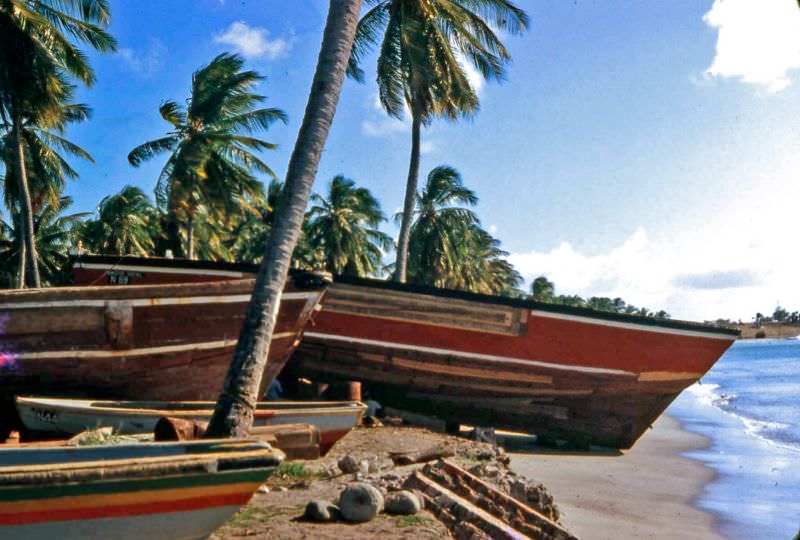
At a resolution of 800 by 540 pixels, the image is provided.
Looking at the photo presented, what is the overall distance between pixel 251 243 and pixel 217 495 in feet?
125

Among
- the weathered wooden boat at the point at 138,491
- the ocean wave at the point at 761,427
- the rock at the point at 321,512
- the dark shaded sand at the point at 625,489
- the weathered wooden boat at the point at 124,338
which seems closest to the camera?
the weathered wooden boat at the point at 138,491

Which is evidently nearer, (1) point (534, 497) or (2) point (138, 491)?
(2) point (138, 491)

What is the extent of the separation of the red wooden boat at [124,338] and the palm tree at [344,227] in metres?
25.7

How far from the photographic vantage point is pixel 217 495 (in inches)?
172

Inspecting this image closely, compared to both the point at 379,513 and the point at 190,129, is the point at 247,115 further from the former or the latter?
the point at 379,513

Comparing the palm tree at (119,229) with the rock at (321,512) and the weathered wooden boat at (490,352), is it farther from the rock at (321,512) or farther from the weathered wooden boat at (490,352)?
the rock at (321,512)

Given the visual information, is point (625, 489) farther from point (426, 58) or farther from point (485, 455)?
point (426, 58)

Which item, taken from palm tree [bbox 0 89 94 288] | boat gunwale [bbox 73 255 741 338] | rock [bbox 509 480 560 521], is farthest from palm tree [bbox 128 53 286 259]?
rock [bbox 509 480 560 521]

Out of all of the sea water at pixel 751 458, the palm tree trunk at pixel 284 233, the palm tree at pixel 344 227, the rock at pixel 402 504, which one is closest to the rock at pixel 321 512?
the rock at pixel 402 504

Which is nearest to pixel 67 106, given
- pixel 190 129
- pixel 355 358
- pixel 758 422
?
pixel 190 129

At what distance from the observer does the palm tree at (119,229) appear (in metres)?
35.3

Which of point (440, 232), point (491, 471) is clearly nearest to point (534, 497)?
point (491, 471)

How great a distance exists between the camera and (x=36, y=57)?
698 inches

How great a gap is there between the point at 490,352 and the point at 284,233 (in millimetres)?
8314
